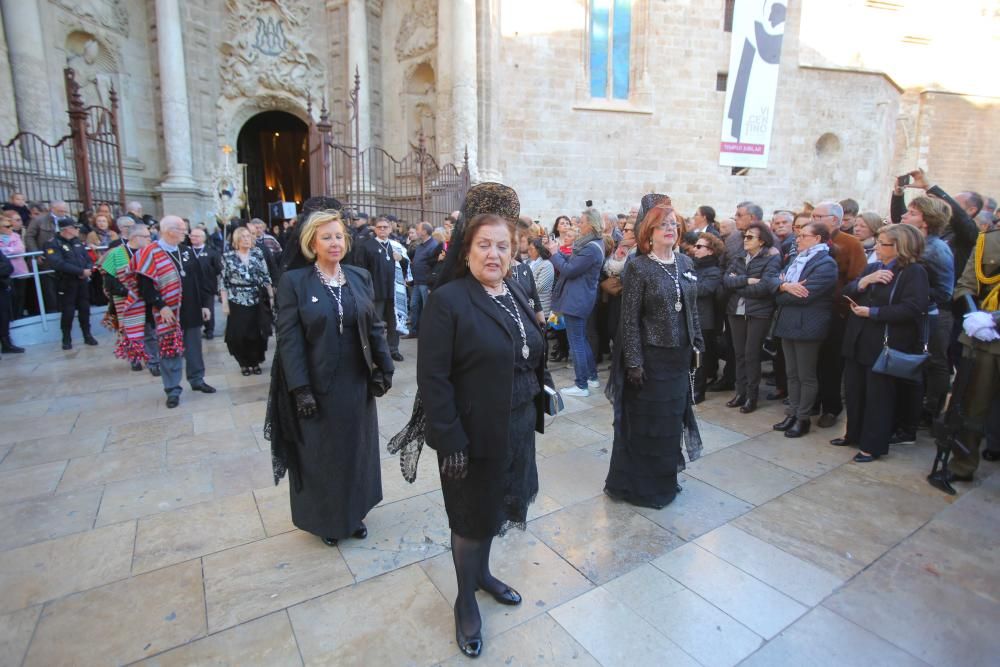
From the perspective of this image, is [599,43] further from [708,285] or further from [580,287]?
[708,285]

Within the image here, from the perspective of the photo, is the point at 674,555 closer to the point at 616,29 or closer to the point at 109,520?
the point at 109,520

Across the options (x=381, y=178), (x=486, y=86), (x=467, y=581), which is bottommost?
(x=467, y=581)

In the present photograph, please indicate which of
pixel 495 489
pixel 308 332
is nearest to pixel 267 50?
pixel 308 332

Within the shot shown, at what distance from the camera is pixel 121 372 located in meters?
6.88

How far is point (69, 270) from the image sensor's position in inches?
313

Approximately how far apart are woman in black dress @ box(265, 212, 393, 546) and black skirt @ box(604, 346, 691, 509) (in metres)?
1.66

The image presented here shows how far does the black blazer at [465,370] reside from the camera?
6.98ft

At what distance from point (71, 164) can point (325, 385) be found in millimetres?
13566

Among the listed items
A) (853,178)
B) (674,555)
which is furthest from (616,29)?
(674,555)

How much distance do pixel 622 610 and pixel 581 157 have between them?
580 inches

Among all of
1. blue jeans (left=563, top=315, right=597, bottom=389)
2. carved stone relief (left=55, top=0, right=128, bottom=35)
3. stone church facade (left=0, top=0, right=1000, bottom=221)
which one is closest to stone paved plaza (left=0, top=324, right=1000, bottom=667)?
blue jeans (left=563, top=315, right=597, bottom=389)

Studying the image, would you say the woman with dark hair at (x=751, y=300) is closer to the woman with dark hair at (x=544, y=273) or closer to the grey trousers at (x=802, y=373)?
the grey trousers at (x=802, y=373)

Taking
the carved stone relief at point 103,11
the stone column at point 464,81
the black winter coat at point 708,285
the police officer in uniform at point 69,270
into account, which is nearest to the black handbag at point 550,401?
the black winter coat at point 708,285

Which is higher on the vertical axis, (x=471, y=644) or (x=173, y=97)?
(x=173, y=97)
